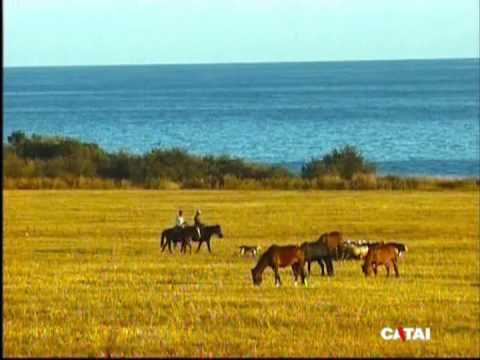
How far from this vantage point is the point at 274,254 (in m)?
17.5

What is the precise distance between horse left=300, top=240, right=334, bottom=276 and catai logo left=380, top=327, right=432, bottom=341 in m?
5.11

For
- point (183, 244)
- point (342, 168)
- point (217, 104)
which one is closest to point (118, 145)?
point (342, 168)

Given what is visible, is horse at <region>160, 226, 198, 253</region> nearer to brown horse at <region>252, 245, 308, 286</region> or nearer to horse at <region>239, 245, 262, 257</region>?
horse at <region>239, 245, 262, 257</region>

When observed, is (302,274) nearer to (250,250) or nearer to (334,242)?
(334,242)

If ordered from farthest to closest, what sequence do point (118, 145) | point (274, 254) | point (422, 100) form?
1. point (422, 100)
2. point (118, 145)
3. point (274, 254)

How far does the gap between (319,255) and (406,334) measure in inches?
238

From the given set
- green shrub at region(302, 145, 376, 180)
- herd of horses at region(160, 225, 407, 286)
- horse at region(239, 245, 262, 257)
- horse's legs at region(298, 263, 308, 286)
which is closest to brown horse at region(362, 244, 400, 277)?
herd of horses at region(160, 225, 407, 286)

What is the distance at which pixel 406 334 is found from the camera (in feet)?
44.2

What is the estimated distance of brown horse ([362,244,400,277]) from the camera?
64.7ft

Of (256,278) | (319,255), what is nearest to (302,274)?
(256,278)

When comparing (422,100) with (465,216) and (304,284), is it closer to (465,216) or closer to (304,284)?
(465,216)

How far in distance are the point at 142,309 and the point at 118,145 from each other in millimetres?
101108

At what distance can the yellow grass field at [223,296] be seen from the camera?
1314cm

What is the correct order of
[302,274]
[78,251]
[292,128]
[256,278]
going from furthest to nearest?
[292,128] < [78,251] < [256,278] < [302,274]
